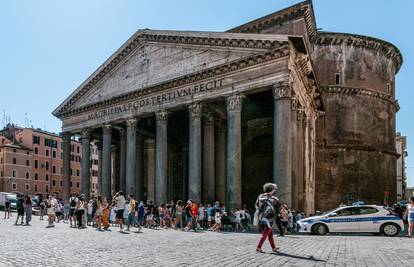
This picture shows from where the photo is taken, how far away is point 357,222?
17.9 meters

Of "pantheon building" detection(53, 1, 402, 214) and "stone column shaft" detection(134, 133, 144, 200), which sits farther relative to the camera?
"stone column shaft" detection(134, 133, 144, 200)

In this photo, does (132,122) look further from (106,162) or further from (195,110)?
(195,110)

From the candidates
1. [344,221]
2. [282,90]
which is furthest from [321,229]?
[282,90]

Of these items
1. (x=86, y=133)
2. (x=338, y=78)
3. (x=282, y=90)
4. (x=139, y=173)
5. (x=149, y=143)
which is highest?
(x=338, y=78)

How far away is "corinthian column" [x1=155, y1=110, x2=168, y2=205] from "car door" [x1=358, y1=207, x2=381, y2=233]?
44.1 ft

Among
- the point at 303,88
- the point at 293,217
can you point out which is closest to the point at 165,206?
the point at 293,217

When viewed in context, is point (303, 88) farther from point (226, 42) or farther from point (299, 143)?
point (226, 42)

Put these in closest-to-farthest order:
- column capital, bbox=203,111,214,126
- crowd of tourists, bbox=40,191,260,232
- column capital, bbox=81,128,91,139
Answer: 1. crowd of tourists, bbox=40,191,260,232
2. column capital, bbox=203,111,214,126
3. column capital, bbox=81,128,91,139

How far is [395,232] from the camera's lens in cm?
1739

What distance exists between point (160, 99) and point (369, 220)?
1587cm

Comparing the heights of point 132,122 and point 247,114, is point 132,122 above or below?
below

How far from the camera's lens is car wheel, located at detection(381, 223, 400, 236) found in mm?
17406

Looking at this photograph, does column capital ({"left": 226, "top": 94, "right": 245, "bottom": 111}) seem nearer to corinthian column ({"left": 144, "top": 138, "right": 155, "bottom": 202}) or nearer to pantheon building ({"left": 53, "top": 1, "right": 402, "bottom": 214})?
pantheon building ({"left": 53, "top": 1, "right": 402, "bottom": 214})

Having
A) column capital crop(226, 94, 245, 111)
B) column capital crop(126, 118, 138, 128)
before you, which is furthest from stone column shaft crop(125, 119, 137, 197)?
column capital crop(226, 94, 245, 111)
